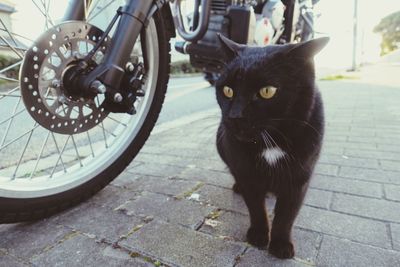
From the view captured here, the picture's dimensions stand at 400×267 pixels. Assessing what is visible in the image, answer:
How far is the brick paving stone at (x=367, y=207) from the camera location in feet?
4.52

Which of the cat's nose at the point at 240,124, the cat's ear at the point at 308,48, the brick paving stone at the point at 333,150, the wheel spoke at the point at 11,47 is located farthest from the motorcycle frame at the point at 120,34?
the brick paving stone at the point at 333,150

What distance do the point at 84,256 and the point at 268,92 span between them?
87cm

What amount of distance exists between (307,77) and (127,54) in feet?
2.37

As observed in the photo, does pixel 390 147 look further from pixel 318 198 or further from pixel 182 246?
pixel 182 246

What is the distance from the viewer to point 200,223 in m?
1.34

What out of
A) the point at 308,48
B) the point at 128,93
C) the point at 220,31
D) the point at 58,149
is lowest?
the point at 58,149

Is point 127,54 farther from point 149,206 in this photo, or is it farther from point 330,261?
point 330,261

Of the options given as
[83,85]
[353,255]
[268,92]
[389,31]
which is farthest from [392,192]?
[389,31]

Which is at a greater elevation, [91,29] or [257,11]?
[257,11]

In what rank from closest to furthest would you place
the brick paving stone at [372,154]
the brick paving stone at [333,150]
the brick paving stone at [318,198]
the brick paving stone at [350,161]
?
the brick paving stone at [318,198]
the brick paving stone at [350,161]
the brick paving stone at [372,154]
the brick paving stone at [333,150]

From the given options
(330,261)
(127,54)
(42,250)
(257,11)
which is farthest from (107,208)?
(257,11)

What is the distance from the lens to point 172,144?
263cm

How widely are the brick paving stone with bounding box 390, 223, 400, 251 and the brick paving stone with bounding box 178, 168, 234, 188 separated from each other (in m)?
0.78

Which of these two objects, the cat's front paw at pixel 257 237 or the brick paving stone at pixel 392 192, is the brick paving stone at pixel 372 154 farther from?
the cat's front paw at pixel 257 237
